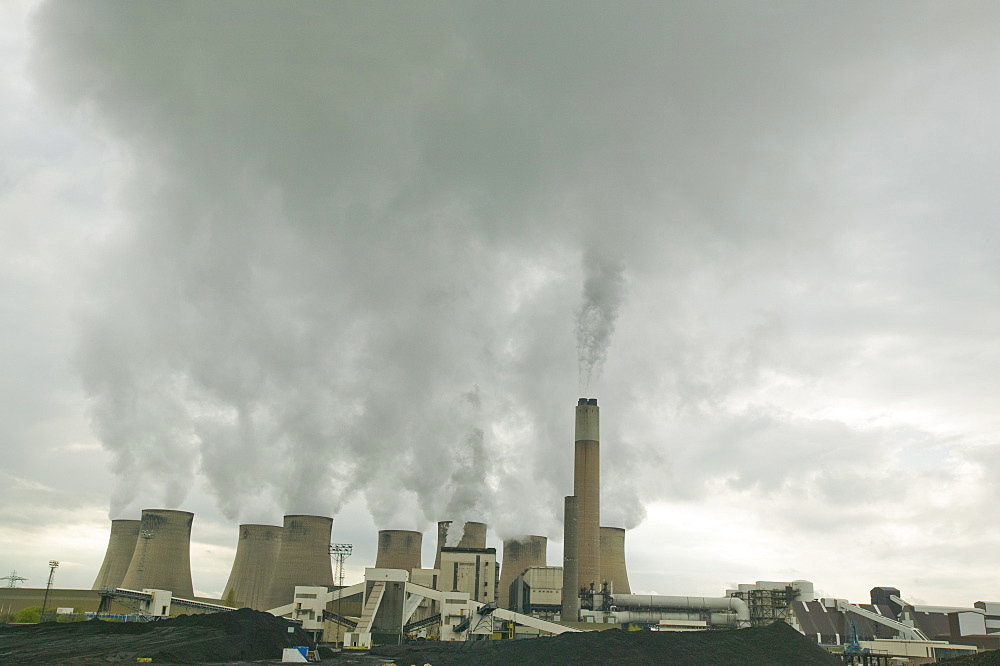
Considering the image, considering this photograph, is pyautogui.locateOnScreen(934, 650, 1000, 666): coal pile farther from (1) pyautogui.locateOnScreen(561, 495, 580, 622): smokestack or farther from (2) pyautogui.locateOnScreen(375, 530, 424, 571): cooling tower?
(2) pyautogui.locateOnScreen(375, 530, 424, 571): cooling tower

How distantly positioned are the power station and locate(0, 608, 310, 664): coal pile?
1074 cm

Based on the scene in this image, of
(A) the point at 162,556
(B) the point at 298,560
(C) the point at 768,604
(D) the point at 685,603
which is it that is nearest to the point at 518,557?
(D) the point at 685,603

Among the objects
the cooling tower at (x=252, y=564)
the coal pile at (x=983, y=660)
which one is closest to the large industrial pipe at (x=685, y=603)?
the cooling tower at (x=252, y=564)

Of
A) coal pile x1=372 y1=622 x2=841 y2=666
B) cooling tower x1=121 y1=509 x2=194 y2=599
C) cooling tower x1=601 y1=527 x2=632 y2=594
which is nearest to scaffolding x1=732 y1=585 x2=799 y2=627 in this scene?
cooling tower x1=601 y1=527 x2=632 y2=594

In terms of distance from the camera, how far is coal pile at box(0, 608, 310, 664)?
28.0 m

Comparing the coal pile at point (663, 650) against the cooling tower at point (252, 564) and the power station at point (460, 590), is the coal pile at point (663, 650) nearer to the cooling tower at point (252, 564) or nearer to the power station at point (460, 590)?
the power station at point (460, 590)

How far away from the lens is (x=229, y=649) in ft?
105

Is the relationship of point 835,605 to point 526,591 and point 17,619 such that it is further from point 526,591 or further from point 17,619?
point 17,619

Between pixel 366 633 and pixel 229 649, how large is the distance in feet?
54.7

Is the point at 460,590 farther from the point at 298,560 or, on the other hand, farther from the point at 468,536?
the point at 298,560

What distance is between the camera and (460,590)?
58.8 meters

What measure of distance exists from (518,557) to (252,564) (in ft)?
67.6

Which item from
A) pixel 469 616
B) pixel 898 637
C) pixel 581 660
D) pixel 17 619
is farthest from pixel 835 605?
pixel 17 619

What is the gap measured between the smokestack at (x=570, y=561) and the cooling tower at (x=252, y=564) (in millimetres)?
20925
